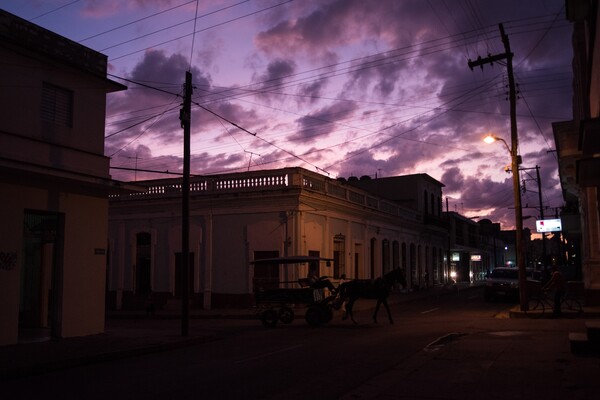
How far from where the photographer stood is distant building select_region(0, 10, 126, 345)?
→ 1438 centimetres

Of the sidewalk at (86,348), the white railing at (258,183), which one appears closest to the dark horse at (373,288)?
the sidewalk at (86,348)

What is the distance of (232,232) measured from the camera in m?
28.8

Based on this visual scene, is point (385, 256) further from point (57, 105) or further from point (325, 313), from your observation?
point (57, 105)

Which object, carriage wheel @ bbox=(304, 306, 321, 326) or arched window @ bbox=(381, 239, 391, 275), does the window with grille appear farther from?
arched window @ bbox=(381, 239, 391, 275)

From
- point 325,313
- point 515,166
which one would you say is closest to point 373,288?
point 325,313

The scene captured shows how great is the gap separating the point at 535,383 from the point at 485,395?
1.25m

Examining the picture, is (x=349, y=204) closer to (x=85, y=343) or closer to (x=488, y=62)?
(x=488, y=62)

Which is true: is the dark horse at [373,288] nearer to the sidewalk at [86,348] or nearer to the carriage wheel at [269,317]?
the carriage wheel at [269,317]

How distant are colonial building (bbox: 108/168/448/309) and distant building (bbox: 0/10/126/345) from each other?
10.2 metres

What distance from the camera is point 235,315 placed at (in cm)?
2531

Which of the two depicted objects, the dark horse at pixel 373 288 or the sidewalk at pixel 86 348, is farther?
the dark horse at pixel 373 288

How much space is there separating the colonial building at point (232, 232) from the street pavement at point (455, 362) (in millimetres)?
10114

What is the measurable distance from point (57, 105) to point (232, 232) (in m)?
13.9

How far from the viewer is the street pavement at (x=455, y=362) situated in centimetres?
848
